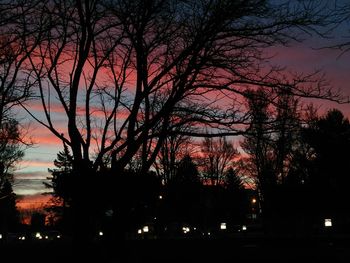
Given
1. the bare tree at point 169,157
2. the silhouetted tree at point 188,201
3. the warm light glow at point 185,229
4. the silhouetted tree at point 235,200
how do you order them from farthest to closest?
the silhouetted tree at point 235,200
the warm light glow at point 185,229
the silhouetted tree at point 188,201
the bare tree at point 169,157

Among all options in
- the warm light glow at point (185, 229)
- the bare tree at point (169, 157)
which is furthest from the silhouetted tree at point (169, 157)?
the warm light glow at point (185, 229)

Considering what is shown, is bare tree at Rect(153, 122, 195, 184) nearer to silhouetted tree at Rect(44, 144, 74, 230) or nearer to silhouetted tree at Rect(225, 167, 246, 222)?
silhouetted tree at Rect(44, 144, 74, 230)

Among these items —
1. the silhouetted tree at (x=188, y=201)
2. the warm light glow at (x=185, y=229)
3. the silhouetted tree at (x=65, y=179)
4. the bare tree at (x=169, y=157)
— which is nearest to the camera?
the silhouetted tree at (x=65, y=179)

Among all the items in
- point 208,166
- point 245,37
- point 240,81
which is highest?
point 208,166

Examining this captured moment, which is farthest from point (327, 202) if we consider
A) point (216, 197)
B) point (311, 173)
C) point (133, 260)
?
point (133, 260)

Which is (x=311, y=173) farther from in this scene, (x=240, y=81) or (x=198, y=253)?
(x=240, y=81)

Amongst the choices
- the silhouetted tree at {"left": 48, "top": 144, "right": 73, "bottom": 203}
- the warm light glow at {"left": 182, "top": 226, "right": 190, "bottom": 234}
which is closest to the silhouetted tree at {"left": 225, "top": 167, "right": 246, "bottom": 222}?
the warm light glow at {"left": 182, "top": 226, "right": 190, "bottom": 234}

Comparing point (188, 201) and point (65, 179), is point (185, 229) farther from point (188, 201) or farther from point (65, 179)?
point (65, 179)

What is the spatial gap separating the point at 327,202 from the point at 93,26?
40.5m

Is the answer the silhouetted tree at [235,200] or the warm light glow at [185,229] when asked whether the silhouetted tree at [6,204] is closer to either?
the warm light glow at [185,229]

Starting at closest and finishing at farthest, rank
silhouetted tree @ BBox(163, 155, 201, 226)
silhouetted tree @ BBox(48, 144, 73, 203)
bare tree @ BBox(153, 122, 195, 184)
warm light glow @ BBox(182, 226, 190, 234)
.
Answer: silhouetted tree @ BBox(48, 144, 73, 203)
bare tree @ BBox(153, 122, 195, 184)
silhouetted tree @ BBox(163, 155, 201, 226)
warm light glow @ BBox(182, 226, 190, 234)

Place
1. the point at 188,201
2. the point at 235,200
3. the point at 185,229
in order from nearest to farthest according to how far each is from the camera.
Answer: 1. the point at 188,201
2. the point at 185,229
3. the point at 235,200

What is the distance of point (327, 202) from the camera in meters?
49.7

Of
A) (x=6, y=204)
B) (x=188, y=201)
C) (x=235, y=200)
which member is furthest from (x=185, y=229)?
(x=6, y=204)
